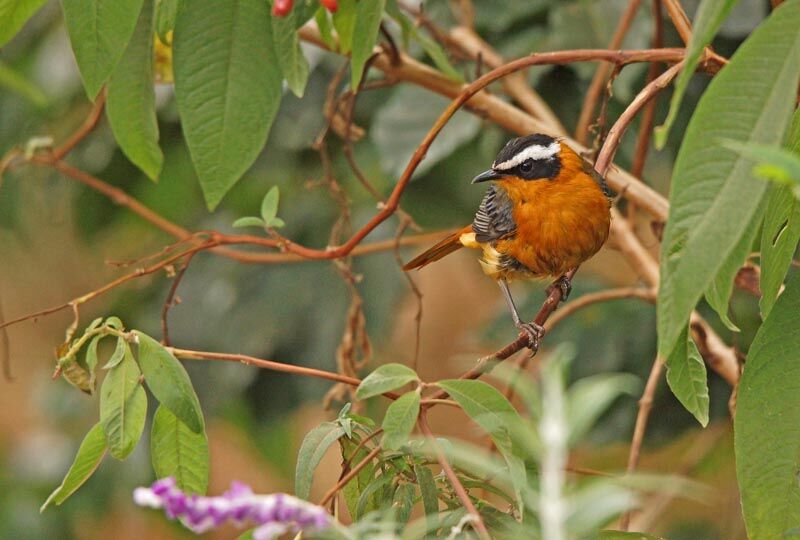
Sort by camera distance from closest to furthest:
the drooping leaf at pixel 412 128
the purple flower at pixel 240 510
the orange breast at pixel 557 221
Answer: the purple flower at pixel 240 510 < the orange breast at pixel 557 221 < the drooping leaf at pixel 412 128

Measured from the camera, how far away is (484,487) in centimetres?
110

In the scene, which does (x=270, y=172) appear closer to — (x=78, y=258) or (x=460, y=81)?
(x=460, y=81)

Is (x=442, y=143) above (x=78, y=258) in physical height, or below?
above

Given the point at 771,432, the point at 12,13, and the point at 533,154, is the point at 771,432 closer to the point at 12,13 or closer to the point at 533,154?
the point at 533,154

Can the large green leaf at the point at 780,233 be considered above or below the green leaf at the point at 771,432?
above

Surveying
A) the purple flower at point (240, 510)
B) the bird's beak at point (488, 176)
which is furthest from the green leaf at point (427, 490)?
the bird's beak at point (488, 176)

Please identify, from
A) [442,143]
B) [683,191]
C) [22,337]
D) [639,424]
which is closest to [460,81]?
[442,143]

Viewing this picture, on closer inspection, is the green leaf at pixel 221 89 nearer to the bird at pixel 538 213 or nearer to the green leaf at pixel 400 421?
the green leaf at pixel 400 421

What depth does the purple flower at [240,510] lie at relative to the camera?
2.15 feet

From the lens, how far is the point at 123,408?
103 centimetres

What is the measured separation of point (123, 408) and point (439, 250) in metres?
1.05

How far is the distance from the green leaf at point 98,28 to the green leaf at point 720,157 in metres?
0.63

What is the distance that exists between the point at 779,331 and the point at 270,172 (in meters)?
1.77

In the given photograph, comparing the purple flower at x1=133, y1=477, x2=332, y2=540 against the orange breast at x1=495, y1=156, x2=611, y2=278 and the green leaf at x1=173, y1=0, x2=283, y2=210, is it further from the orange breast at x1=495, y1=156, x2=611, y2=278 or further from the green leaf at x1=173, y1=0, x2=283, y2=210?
the orange breast at x1=495, y1=156, x2=611, y2=278
